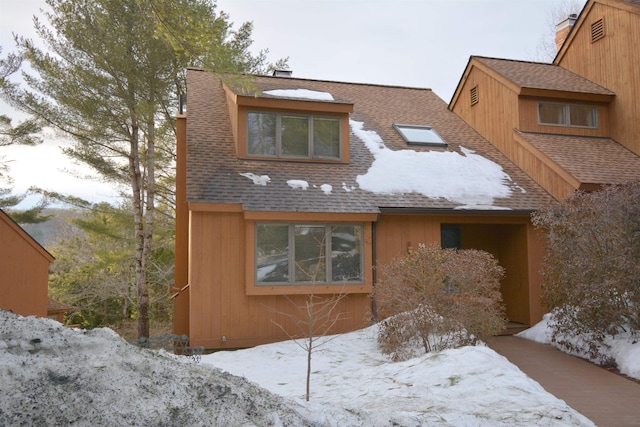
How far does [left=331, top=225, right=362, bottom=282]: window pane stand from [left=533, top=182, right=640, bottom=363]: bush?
342 centimetres

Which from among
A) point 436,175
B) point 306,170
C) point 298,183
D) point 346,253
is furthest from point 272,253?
point 436,175

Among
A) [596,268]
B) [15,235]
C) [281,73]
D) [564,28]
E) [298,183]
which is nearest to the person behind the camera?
[596,268]

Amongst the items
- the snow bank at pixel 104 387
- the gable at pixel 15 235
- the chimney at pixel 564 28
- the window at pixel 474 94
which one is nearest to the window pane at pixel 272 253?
the snow bank at pixel 104 387

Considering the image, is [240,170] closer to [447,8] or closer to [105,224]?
[447,8]

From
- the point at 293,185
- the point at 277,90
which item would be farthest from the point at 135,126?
the point at 293,185

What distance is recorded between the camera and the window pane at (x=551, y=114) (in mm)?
12500

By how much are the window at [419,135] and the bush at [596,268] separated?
453cm

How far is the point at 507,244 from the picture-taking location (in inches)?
431

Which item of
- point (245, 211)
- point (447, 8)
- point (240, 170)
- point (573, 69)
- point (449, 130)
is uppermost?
point (447, 8)

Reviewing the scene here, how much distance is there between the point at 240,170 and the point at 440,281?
475cm

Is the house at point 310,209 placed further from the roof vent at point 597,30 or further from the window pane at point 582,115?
the roof vent at point 597,30

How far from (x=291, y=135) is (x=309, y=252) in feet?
9.16

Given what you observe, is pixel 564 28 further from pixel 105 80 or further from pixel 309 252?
pixel 105 80

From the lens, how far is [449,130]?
44.5ft
